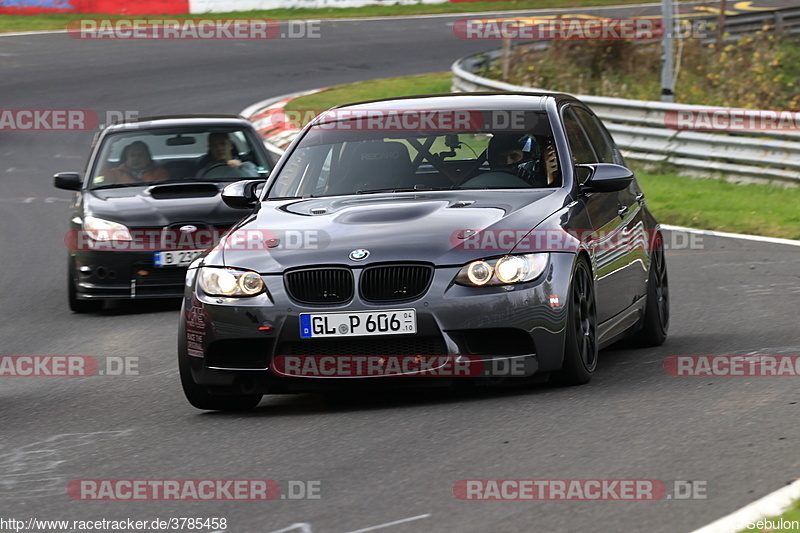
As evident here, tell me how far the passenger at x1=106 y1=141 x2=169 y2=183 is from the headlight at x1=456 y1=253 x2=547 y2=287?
675 cm

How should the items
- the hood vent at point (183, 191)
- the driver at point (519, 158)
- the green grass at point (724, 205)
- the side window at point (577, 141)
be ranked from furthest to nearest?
the green grass at point (724, 205)
the hood vent at point (183, 191)
the side window at point (577, 141)
the driver at point (519, 158)

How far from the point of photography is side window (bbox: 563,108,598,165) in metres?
8.31

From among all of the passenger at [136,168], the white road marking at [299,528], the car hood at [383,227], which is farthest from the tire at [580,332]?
the passenger at [136,168]

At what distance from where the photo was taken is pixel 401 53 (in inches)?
1272

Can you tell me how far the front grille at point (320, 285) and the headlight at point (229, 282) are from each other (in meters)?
0.16

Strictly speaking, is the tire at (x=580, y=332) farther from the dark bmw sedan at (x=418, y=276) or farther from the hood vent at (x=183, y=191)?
the hood vent at (x=183, y=191)

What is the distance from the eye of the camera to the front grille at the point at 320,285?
693cm

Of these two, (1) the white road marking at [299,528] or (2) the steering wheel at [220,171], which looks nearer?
(1) the white road marking at [299,528]

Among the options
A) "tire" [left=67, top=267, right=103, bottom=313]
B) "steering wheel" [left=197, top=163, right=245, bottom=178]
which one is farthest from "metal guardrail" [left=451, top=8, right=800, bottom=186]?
"tire" [left=67, top=267, right=103, bottom=313]

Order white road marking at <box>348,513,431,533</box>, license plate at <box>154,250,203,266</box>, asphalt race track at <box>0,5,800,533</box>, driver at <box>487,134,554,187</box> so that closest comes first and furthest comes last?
white road marking at <box>348,513,431,533</box> → asphalt race track at <box>0,5,800,533</box> → driver at <box>487,134,554,187</box> → license plate at <box>154,250,203,266</box>

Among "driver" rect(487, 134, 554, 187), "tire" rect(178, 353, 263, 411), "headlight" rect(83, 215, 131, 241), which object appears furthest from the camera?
"headlight" rect(83, 215, 131, 241)

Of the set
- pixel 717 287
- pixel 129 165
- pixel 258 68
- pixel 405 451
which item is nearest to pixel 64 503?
pixel 405 451

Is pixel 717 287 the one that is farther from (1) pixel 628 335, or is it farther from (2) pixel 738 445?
(2) pixel 738 445

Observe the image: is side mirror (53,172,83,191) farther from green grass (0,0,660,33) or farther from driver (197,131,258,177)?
green grass (0,0,660,33)
